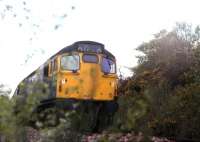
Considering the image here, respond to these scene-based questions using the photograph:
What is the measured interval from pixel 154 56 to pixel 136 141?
95.1 ft

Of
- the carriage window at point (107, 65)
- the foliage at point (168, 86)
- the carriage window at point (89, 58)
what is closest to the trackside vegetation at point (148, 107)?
the foliage at point (168, 86)

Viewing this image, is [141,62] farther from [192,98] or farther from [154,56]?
[192,98]

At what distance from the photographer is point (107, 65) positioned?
18.2 meters

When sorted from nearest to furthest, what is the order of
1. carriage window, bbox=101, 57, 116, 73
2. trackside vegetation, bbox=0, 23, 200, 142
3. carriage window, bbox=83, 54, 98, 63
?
trackside vegetation, bbox=0, 23, 200, 142
carriage window, bbox=83, 54, 98, 63
carriage window, bbox=101, 57, 116, 73

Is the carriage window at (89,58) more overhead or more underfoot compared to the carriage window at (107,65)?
more overhead

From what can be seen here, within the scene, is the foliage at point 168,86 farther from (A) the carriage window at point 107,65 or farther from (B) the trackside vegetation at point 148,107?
(A) the carriage window at point 107,65

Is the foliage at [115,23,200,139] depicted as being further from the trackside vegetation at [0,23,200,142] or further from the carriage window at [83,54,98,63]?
the carriage window at [83,54,98,63]

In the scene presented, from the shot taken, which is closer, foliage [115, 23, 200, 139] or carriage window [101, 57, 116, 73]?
foliage [115, 23, 200, 139]

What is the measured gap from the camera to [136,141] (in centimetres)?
391

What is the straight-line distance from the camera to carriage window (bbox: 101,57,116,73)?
58.7 ft

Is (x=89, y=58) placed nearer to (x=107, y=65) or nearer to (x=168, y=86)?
(x=107, y=65)

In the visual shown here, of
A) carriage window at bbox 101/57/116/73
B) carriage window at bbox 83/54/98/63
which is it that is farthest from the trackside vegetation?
carriage window at bbox 83/54/98/63

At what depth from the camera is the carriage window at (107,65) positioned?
1791 centimetres

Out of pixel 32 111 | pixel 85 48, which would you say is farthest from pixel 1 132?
pixel 85 48
